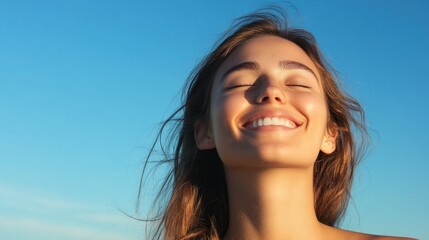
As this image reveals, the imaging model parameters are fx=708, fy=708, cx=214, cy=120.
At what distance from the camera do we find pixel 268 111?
501cm

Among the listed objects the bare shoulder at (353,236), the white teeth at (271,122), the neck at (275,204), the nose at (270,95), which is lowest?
the bare shoulder at (353,236)

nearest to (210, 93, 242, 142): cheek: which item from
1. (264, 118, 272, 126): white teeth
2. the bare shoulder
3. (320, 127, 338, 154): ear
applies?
(264, 118, 272, 126): white teeth

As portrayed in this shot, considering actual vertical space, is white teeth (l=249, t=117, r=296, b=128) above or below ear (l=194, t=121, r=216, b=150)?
below

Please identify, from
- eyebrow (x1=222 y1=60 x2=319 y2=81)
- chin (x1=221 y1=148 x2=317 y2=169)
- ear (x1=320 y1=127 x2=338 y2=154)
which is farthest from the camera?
ear (x1=320 y1=127 x2=338 y2=154)

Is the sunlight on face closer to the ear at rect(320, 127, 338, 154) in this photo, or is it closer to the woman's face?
the woman's face

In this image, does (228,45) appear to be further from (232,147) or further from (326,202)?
(326,202)

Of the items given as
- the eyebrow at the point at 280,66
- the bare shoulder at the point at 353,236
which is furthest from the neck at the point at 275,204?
the eyebrow at the point at 280,66

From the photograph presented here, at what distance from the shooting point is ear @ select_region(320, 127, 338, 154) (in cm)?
575

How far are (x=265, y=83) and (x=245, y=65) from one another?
0.97ft

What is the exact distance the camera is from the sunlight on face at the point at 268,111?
4.93 m

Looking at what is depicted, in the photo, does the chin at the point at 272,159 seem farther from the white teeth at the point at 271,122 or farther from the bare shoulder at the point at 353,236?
the bare shoulder at the point at 353,236

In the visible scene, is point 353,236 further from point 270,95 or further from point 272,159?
point 270,95

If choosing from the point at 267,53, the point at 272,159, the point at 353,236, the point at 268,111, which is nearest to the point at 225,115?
the point at 268,111

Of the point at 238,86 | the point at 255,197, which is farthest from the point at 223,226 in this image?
the point at 238,86
